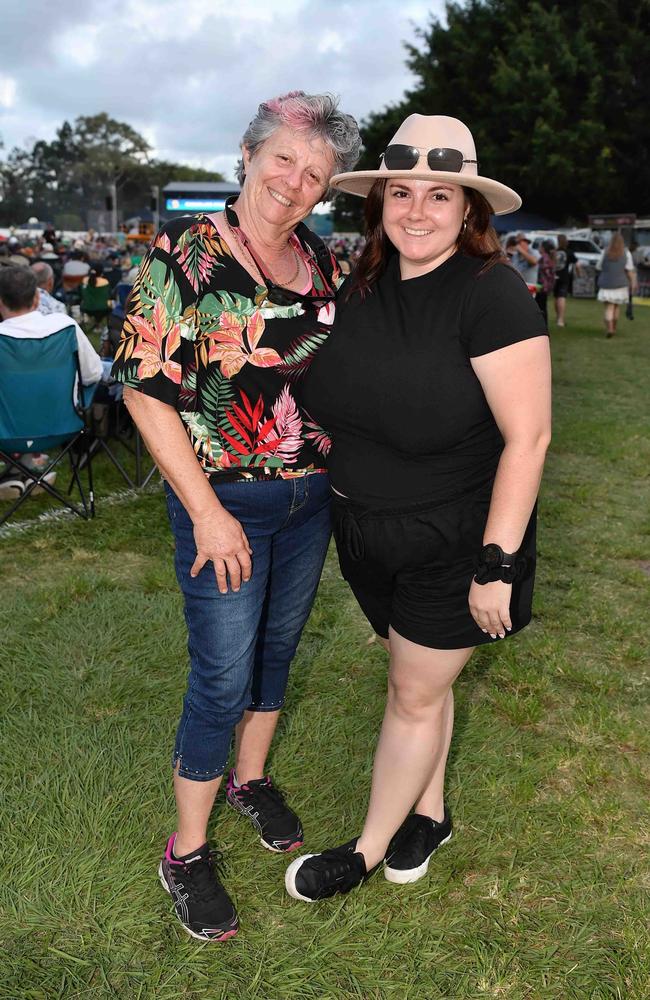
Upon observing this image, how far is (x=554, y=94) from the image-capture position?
113 ft

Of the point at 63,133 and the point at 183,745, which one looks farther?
the point at 63,133

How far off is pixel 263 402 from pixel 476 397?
510 mm

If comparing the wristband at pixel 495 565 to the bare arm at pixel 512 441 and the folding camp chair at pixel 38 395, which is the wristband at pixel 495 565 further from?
the folding camp chair at pixel 38 395

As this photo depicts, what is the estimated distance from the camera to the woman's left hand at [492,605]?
6.67 ft

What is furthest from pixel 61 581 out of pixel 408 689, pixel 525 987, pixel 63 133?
pixel 63 133

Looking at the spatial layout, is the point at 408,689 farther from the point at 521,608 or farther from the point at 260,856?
the point at 260,856

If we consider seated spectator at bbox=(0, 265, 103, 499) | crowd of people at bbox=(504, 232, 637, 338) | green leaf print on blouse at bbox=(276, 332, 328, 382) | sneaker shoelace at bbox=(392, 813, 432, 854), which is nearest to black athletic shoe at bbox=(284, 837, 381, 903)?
sneaker shoelace at bbox=(392, 813, 432, 854)

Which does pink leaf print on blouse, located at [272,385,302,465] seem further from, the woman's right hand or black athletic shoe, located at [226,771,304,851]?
black athletic shoe, located at [226,771,304,851]

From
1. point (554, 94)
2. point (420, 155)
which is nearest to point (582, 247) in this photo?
point (554, 94)

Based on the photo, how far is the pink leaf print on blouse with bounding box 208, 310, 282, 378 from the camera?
1989 millimetres

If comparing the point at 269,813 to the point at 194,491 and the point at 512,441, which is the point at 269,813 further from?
the point at 512,441

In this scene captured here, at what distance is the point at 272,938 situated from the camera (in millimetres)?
2285

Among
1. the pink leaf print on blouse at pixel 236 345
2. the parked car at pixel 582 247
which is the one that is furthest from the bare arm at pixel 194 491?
the parked car at pixel 582 247

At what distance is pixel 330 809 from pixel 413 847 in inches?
14.5
